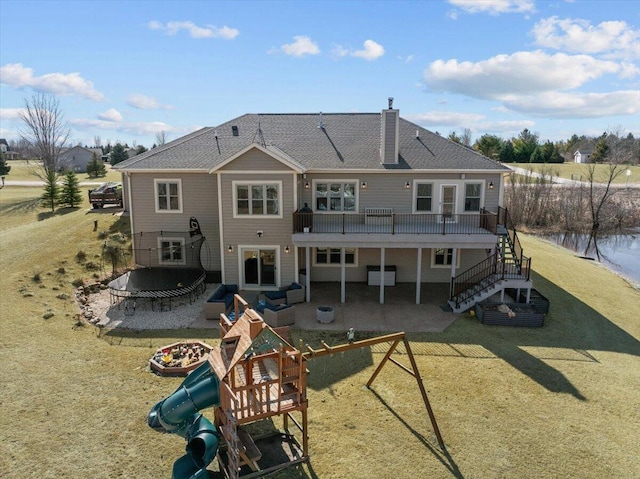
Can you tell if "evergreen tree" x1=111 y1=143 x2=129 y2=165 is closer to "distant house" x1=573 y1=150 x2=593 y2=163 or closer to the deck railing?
the deck railing

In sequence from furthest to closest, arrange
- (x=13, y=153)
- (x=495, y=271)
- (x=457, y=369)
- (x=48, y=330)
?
1. (x=13, y=153)
2. (x=495, y=271)
3. (x=48, y=330)
4. (x=457, y=369)

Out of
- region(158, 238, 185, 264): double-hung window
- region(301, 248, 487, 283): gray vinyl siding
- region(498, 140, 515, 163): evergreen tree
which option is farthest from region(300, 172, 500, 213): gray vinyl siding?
region(498, 140, 515, 163): evergreen tree

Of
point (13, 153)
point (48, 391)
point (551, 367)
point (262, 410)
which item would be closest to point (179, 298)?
point (48, 391)

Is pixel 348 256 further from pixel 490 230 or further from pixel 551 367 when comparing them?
pixel 551 367

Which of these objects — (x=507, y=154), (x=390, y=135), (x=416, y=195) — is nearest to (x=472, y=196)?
(x=416, y=195)

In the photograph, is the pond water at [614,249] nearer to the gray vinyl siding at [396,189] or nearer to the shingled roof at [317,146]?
the gray vinyl siding at [396,189]
